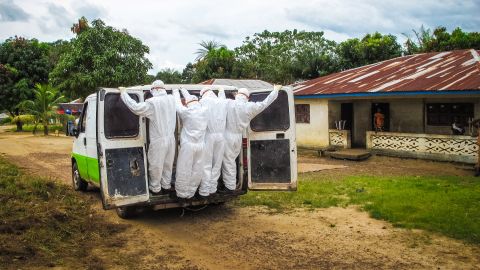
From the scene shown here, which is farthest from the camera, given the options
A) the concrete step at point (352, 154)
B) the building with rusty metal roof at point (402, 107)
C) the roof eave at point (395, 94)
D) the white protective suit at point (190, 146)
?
the concrete step at point (352, 154)

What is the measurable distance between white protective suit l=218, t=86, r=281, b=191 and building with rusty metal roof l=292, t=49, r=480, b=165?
336 inches

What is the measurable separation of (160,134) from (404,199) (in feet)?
15.7

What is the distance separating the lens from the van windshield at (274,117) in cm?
692

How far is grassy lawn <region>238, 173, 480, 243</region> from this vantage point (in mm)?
6445

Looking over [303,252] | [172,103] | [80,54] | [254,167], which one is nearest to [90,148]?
[172,103]

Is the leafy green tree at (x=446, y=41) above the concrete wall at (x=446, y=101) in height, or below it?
above

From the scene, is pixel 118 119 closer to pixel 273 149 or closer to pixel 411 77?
pixel 273 149

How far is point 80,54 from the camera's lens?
20.3 m

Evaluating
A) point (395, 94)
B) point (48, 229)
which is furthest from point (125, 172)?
point (395, 94)

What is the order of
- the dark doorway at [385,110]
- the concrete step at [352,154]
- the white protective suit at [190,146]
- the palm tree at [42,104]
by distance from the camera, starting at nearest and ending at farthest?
the white protective suit at [190,146], the concrete step at [352,154], the dark doorway at [385,110], the palm tree at [42,104]

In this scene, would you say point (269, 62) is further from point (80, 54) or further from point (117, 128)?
point (117, 128)

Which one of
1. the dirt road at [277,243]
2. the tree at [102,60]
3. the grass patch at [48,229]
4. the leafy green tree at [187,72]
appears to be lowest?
the dirt road at [277,243]

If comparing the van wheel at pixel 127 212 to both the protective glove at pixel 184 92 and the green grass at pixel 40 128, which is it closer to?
the protective glove at pixel 184 92

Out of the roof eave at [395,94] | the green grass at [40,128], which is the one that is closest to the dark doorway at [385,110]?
the roof eave at [395,94]
